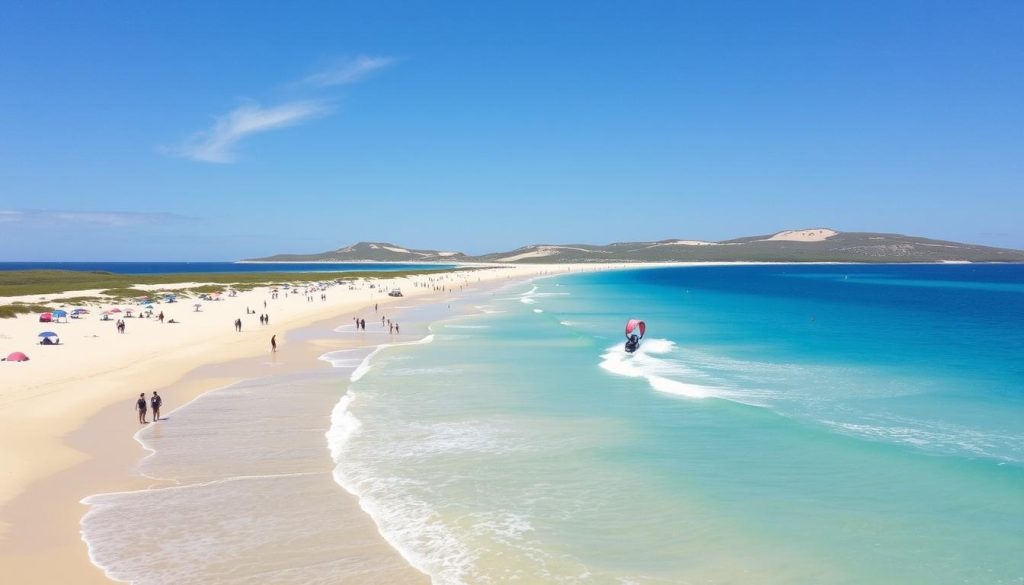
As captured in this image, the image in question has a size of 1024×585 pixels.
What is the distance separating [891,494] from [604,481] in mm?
6079

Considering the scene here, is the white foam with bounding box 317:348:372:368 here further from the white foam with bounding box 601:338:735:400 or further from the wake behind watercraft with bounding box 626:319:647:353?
the wake behind watercraft with bounding box 626:319:647:353

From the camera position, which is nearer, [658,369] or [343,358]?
[658,369]

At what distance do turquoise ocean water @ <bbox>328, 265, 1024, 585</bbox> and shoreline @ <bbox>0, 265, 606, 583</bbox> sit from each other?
16.5ft

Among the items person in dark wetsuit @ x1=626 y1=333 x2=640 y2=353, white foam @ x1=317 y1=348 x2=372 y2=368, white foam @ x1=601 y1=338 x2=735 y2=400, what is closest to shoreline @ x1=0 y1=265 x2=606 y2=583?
white foam @ x1=317 y1=348 x2=372 y2=368

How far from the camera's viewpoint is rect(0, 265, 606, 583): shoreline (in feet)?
37.4

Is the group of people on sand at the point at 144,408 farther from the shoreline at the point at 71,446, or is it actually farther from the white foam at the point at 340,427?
the white foam at the point at 340,427

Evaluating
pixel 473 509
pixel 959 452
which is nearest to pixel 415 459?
pixel 473 509

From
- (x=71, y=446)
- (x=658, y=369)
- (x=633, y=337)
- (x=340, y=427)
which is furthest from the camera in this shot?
(x=633, y=337)

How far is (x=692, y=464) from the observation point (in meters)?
16.8

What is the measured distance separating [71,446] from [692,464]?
15.7 metres

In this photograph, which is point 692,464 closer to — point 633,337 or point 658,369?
point 658,369

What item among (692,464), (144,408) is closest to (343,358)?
(144,408)

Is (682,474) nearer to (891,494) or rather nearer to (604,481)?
(604,481)

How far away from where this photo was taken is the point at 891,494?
579 inches
